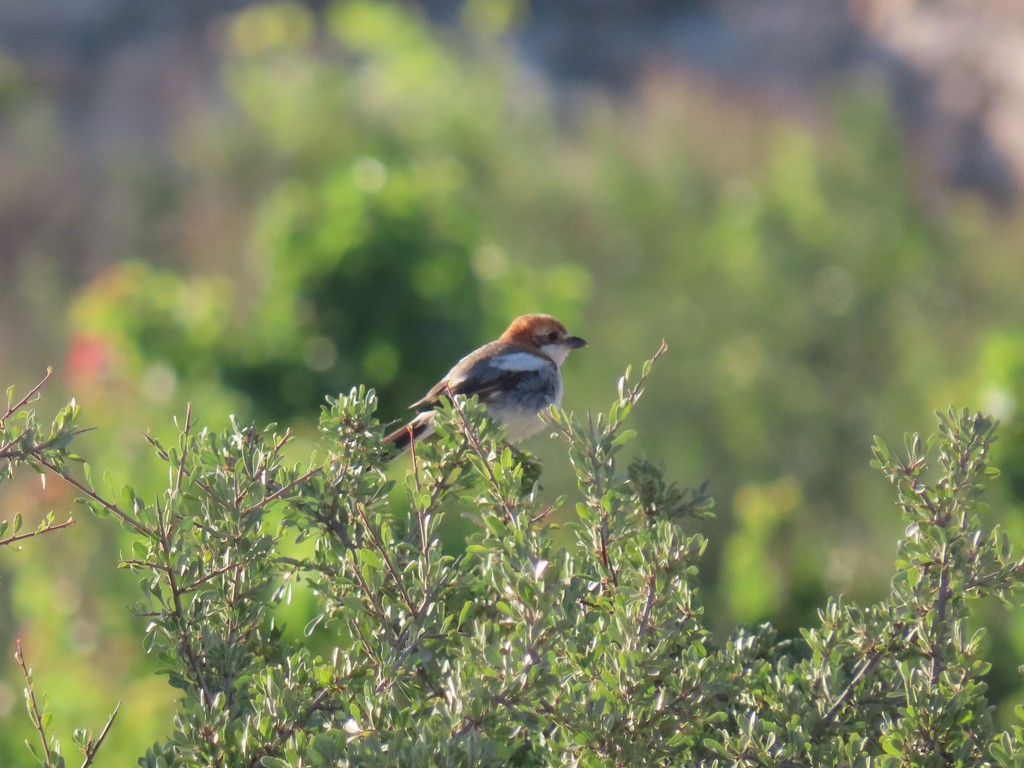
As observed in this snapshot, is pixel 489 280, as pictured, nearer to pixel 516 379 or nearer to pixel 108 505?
pixel 516 379

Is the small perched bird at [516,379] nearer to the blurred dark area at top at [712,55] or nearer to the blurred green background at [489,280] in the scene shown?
the blurred green background at [489,280]

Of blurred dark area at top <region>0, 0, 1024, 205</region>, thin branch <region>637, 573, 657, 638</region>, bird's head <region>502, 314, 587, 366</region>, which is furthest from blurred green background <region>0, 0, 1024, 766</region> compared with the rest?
bird's head <region>502, 314, 587, 366</region>

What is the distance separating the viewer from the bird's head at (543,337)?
608cm

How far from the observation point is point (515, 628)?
2.61 m

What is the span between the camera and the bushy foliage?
242cm

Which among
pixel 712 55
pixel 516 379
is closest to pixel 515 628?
pixel 516 379

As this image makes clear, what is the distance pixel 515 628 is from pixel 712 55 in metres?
35.5

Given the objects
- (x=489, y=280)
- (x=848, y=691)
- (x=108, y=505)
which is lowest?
(x=848, y=691)

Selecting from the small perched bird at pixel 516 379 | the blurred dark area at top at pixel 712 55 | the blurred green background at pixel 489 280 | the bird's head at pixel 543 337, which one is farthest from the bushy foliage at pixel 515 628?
the blurred dark area at top at pixel 712 55

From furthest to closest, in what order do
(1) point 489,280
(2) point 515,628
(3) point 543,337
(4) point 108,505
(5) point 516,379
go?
(1) point 489,280, (3) point 543,337, (5) point 516,379, (2) point 515,628, (4) point 108,505

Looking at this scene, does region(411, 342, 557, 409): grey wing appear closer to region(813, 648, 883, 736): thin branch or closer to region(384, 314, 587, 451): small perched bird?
region(384, 314, 587, 451): small perched bird

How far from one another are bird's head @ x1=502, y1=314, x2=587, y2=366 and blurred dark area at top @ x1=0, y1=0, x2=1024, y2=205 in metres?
21.4

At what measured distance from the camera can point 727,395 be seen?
15.9 metres

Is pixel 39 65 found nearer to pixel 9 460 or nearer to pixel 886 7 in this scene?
pixel 886 7
